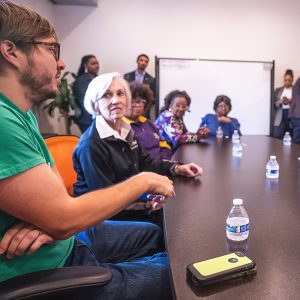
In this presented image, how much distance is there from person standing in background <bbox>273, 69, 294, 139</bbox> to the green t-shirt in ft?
15.8

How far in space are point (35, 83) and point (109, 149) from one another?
74cm

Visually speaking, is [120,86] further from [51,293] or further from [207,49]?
[207,49]

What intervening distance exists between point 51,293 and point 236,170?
1.24m

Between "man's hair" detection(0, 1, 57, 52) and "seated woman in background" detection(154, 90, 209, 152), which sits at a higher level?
"man's hair" detection(0, 1, 57, 52)

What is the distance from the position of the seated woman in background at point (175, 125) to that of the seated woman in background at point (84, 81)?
5.09ft

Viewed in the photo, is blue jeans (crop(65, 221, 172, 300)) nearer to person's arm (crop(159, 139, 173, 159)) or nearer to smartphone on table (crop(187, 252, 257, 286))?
smartphone on table (crop(187, 252, 257, 286))

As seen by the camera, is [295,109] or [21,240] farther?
[295,109]

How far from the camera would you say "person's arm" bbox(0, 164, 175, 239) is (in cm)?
67

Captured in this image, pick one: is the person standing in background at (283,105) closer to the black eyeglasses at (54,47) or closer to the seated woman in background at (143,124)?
the seated woman in background at (143,124)

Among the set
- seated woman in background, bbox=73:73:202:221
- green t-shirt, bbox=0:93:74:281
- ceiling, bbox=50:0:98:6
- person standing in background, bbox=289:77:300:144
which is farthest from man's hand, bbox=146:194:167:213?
ceiling, bbox=50:0:98:6

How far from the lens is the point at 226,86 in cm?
501

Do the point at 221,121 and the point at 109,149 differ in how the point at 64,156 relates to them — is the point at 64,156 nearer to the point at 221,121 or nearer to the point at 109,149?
the point at 109,149

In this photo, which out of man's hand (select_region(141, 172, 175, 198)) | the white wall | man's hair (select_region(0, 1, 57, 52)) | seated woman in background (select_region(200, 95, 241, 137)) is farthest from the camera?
the white wall

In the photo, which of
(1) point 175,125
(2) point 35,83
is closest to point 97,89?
(2) point 35,83
